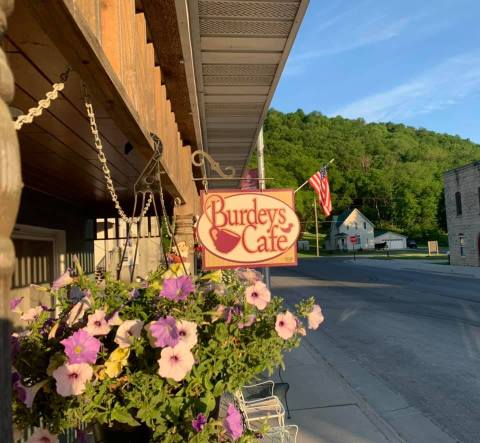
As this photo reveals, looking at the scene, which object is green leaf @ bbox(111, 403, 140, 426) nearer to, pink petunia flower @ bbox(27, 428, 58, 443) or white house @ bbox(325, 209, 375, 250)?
pink petunia flower @ bbox(27, 428, 58, 443)

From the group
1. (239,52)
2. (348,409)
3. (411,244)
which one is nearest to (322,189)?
(348,409)

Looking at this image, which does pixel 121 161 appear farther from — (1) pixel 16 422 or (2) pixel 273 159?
(2) pixel 273 159

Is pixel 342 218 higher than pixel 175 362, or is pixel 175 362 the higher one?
pixel 342 218

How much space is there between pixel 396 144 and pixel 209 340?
104933 millimetres

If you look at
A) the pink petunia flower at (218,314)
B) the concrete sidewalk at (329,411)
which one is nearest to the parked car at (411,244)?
the concrete sidewalk at (329,411)

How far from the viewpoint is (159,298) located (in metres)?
1.79

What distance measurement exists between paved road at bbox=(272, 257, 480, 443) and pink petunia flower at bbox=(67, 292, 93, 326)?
4.24m

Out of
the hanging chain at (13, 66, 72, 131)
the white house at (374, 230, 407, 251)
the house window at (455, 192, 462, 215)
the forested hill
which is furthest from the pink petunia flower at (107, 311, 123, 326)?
the white house at (374, 230, 407, 251)

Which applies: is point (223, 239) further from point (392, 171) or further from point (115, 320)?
point (392, 171)

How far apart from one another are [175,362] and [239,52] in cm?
309

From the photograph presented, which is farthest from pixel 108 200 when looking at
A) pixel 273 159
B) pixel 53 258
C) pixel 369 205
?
pixel 369 205

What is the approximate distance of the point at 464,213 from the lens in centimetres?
A: 2809

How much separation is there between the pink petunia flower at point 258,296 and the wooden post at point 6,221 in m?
1.27

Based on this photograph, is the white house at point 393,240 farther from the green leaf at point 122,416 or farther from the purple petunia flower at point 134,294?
the green leaf at point 122,416
